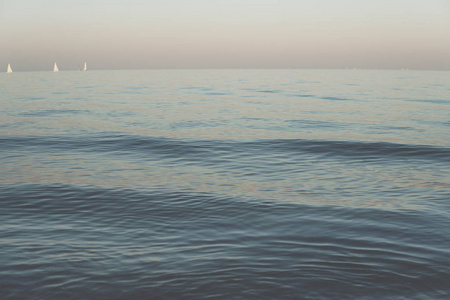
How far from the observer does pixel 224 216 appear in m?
12.1

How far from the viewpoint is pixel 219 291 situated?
788 centimetres

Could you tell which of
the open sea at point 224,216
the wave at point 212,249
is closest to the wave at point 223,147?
the open sea at point 224,216

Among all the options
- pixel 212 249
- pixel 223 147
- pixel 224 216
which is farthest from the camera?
pixel 223 147

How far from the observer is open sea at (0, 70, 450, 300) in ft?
26.8

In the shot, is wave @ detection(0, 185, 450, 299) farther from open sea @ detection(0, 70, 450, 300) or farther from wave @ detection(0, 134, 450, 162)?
wave @ detection(0, 134, 450, 162)

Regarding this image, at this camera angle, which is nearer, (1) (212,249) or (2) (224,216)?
(1) (212,249)

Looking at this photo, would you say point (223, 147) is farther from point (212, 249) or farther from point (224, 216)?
point (212, 249)

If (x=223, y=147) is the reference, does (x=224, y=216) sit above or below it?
below

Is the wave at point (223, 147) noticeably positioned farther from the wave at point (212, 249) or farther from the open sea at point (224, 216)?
the wave at point (212, 249)

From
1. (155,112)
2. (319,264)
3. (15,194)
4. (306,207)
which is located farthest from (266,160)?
(155,112)

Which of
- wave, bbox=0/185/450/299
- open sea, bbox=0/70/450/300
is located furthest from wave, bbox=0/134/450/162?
wave, bbox=0/185/450/299

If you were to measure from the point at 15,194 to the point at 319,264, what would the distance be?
9.09 m

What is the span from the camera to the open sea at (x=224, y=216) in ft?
Answer: 26.8

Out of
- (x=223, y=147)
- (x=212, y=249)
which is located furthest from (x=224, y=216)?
(x=223, y=147)
